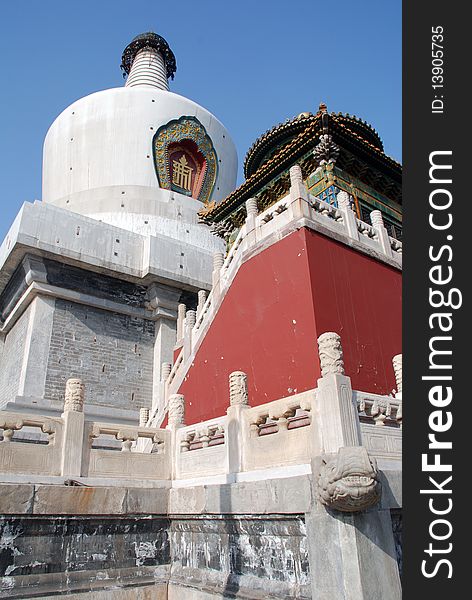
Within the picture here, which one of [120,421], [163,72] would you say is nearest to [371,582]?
[120,421]

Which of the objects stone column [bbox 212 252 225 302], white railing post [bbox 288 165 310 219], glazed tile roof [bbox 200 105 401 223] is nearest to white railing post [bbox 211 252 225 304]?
Result: stone column [bbox 212 252 225 302]

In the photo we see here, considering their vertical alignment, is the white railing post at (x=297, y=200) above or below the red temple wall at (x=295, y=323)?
above

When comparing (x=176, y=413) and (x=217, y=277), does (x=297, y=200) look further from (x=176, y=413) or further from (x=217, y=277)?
(x=176, y=413)

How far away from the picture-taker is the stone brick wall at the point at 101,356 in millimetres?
12406

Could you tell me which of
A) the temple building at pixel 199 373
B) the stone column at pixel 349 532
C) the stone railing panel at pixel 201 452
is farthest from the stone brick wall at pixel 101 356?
the stone column at pixel 349 532

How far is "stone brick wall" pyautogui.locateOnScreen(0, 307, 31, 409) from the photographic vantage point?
488 inches

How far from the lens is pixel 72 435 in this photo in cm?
620

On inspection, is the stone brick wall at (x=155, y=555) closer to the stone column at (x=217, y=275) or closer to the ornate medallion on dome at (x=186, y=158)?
the stone column at (x=217, y=275)

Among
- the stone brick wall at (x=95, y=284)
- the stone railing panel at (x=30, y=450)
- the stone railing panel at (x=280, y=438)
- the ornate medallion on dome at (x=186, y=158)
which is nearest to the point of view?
the stone railing panel at (x=280, y=438)

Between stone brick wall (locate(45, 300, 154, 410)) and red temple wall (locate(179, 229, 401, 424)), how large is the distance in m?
3.83

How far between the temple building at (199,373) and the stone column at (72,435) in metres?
0.02

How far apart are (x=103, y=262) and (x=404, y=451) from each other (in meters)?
10.9

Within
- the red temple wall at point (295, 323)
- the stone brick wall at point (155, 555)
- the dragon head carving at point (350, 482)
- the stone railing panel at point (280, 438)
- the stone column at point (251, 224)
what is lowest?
the stone brick wall at point (155, 555)

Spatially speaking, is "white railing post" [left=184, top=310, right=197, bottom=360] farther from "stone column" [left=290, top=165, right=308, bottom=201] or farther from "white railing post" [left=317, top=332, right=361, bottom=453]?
"white railing post" [left=317, top=332, right=361, bottom=453]
